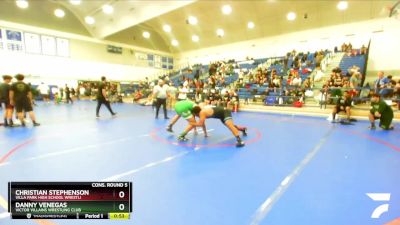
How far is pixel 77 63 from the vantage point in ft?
69.6

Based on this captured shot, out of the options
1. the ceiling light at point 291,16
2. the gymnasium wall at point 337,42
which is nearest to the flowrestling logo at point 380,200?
the gymnasium wall at point 337,42

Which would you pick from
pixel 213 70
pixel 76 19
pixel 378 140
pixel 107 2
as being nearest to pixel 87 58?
pixel 76 19

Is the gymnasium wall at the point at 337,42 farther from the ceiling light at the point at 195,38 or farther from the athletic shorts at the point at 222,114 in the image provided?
the athletic shorts at the point at 222,114

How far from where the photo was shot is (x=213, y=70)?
19938mm

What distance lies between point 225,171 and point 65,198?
7.83ft

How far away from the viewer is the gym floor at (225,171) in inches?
96.2

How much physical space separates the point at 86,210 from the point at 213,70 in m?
18.8

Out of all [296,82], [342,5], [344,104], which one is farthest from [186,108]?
[342,5]

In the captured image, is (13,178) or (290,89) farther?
(290,89)

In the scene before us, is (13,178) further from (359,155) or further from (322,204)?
(359,155)

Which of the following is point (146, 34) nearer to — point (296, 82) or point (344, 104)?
point (296, 82)

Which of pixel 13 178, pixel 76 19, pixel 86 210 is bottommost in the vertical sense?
pixel 13 178

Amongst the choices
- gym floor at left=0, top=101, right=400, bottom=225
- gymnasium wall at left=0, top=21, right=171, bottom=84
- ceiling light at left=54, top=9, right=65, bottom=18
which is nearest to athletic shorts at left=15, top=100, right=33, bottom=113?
gym floor at left=0, top=101, right=400, bottom=225

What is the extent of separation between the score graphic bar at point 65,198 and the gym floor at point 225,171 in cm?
65
